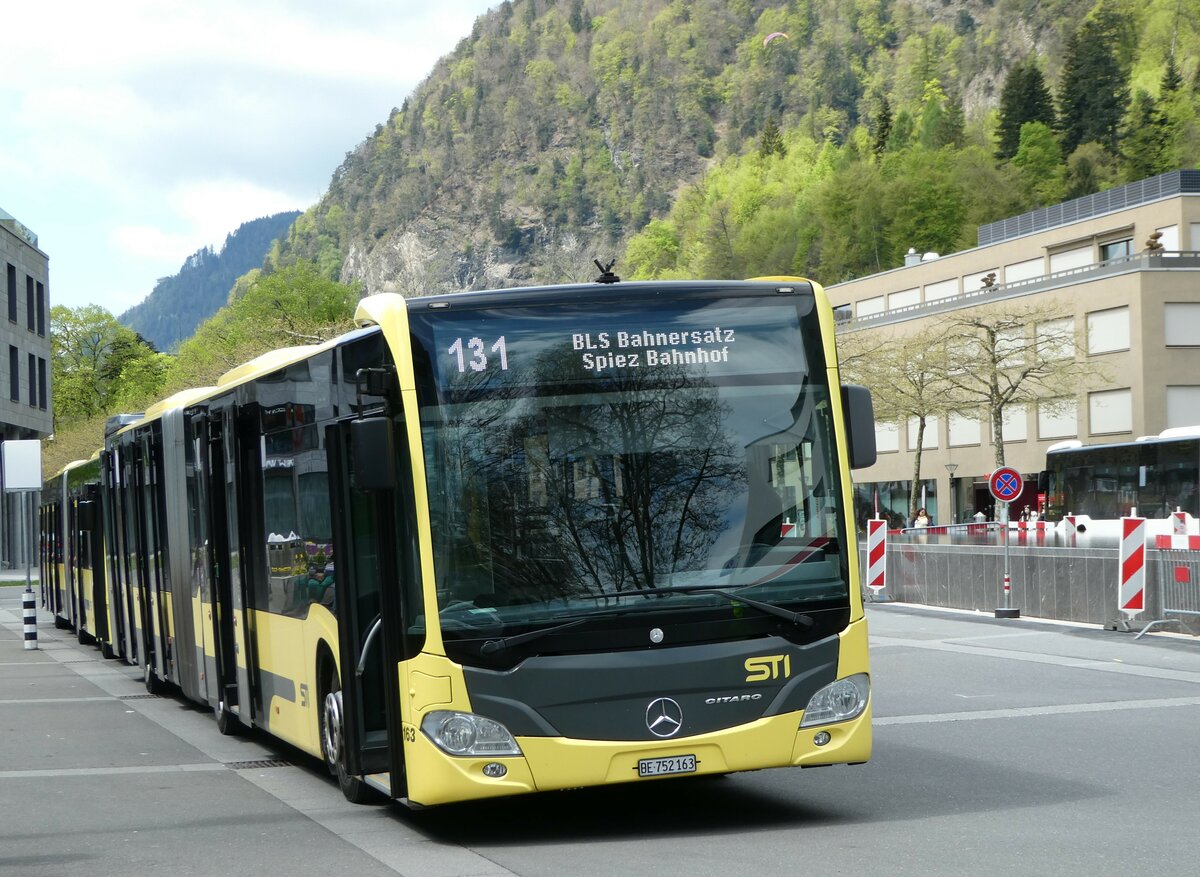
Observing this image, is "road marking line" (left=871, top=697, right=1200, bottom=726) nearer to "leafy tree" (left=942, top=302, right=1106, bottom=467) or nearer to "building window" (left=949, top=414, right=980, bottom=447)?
"leafy tree" (left=942, top=302, right=1106, bottom=467)

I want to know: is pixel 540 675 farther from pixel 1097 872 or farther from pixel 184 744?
pixel 184 744

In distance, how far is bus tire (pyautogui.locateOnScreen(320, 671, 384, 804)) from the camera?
9.75 metres

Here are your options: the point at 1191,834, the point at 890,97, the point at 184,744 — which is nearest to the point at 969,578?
the point at 184,744

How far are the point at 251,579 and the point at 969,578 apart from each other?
57.6 feet

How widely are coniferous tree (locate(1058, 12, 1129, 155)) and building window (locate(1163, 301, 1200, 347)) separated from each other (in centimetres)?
6065

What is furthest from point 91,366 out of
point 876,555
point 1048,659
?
point 1048,659

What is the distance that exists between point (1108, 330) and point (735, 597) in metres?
58.7

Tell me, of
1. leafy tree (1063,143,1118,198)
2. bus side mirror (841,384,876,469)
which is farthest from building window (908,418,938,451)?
bus side mirror (841,384,876,469)

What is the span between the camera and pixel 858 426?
8797mm

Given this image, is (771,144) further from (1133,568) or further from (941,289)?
(1133,568)

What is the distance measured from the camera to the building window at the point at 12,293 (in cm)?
6688

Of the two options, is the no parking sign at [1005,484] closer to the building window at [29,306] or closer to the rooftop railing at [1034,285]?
the rooftop railing at [1034,285]

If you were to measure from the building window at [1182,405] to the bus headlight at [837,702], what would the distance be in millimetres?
56644

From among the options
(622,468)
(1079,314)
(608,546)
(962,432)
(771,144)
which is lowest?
(608,546)
